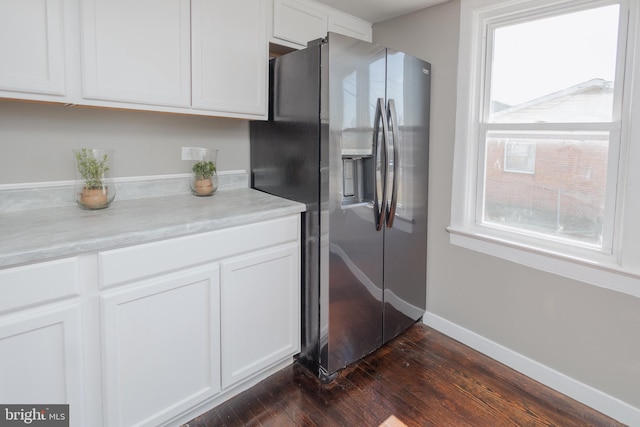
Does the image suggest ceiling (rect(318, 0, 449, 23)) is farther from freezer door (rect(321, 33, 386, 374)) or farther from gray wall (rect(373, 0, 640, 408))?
freezer door (rect(321, 33, 386, 374))

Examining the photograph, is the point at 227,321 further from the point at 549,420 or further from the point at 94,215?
the point at 549,420

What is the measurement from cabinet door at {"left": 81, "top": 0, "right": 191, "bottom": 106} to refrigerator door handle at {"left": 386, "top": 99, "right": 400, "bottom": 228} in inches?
42.2

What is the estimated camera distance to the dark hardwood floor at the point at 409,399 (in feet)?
Result: 5.73

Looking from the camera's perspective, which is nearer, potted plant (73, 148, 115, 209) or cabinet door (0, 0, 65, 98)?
cabinet door (0, 0, 65, 98)

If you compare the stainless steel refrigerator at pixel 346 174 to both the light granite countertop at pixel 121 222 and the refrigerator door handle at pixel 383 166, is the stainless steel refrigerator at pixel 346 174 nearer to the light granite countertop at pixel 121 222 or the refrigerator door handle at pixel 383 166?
the refrigerator door handle at pixel 383 166

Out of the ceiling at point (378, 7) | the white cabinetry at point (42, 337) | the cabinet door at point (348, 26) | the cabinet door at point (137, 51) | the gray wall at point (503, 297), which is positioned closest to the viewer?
the white cabinetry at point (42, 337)

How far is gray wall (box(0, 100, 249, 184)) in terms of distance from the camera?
1662mm

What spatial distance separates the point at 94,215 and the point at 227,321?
0.76 meters

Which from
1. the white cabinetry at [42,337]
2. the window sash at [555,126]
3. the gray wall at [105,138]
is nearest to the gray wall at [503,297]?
the window sash at [555,126]

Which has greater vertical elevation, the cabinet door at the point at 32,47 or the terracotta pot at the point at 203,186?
the cabinet door at the point at 32,47

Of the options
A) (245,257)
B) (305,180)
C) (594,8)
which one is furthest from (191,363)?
(594,8)

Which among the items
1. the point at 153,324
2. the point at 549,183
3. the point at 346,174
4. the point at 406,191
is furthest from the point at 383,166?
the point at 153,324

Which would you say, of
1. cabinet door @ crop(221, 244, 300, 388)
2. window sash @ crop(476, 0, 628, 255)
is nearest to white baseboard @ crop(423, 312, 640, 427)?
window sash @ crop(476, 0, 628, 255)

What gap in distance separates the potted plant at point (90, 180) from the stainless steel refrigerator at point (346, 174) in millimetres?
894
